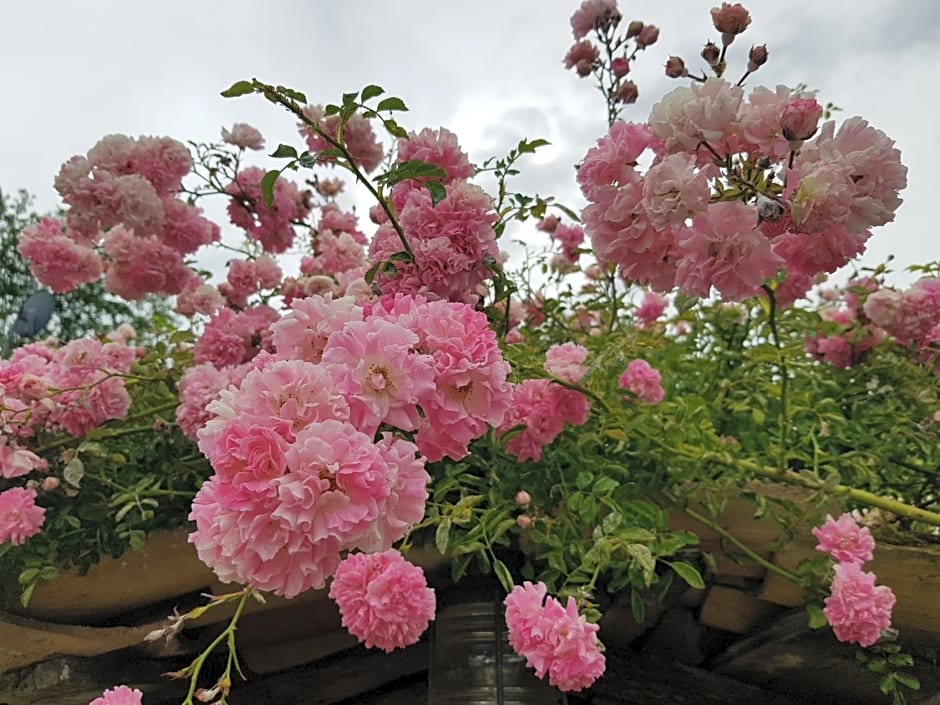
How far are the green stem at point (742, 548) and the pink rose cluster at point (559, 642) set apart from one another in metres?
0.26

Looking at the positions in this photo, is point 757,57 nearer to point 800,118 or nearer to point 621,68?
point 800,118

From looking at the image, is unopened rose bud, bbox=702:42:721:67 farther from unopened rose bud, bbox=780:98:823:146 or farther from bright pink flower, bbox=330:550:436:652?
bright pink flower, bbox=330:550:436:652

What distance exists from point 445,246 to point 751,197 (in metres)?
0.23

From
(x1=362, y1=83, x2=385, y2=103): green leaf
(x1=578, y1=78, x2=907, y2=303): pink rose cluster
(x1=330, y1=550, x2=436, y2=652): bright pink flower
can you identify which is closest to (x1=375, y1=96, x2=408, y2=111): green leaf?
(x1=362, y1=83, x2=385, y2=103): green leaf

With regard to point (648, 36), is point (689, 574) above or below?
below

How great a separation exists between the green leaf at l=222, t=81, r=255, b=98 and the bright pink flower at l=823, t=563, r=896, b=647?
2.47 ft

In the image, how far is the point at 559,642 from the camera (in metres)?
0.61

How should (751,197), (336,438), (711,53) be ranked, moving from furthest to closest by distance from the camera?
(711,53)
(751,197)
(336,438)

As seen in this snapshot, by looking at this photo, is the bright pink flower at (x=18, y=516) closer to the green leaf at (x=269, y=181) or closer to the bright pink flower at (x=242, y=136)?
the green leaf at (x=269, y=181)

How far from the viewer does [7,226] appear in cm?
599

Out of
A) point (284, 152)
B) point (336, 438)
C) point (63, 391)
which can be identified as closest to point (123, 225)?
point (63, 391)

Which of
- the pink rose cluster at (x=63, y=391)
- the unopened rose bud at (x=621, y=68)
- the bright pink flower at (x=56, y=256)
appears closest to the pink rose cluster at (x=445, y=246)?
the pink rose cluster at (x=63, y=391)

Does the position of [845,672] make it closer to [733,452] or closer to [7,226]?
[733,452]

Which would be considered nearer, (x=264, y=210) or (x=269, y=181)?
(x=269, y=181)
